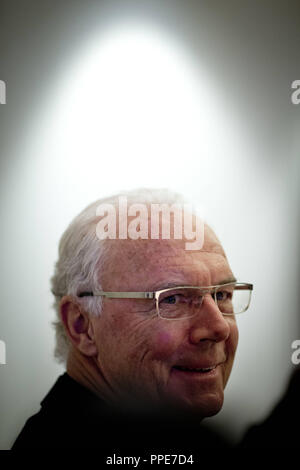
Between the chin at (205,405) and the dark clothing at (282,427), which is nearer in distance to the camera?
the chin at (205,405)

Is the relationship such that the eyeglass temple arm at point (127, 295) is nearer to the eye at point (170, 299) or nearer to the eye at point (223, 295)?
the eye at point (170, 299)

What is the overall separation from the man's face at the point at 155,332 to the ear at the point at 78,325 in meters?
0.03

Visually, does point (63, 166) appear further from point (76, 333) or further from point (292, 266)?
point (292, 266)

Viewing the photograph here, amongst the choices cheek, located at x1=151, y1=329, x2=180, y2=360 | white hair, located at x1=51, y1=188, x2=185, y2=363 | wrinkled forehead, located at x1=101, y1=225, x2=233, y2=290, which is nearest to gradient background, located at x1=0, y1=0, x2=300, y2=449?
white hair, located at x1=51, y1=188, x2=185, y2=363

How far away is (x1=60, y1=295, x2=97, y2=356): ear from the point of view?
1.37 m

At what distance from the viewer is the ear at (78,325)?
4.49 ft

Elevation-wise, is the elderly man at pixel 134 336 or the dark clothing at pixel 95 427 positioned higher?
the elderly man at pixel 134 336

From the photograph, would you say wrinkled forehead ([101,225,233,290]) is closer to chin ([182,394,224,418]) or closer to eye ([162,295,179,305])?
eye ([162,295,179,305])

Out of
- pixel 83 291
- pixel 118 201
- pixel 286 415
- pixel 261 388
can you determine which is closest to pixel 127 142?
pixel 118 201

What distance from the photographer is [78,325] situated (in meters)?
1.38

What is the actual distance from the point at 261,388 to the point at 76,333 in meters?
0.62

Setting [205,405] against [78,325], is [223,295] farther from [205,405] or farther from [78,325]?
[78,325]

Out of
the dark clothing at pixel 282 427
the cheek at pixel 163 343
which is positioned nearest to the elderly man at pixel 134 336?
the cheek at pixel 163 343

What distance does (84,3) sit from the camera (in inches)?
58.9
